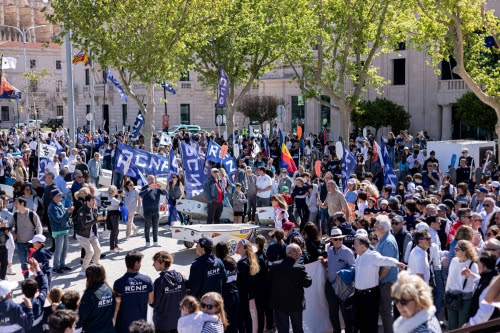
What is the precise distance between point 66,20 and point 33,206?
37.1ft

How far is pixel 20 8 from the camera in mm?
107812

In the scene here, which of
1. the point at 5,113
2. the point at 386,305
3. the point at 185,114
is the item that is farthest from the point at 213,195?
the point at 5,113

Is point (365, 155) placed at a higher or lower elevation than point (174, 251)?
higher

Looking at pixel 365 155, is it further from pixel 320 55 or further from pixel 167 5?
pixel 167 5

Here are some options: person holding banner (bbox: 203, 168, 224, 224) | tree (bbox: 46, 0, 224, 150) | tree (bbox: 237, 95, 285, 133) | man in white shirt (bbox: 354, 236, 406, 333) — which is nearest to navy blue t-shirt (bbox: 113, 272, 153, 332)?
man in white shirt (bbox: 354, 236, 406, 333)

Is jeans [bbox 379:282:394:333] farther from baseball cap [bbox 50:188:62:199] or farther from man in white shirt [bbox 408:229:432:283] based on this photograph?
baseball cap [bbox 50:188:62:199]

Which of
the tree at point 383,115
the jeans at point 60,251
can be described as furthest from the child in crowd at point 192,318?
the tree at point 383,115

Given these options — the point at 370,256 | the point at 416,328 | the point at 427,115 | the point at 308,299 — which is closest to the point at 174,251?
the point at 308,299

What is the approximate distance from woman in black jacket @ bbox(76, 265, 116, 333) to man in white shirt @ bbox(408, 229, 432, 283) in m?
3.60

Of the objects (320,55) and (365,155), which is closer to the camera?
(365,155)

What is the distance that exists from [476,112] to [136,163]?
2114 centimetres

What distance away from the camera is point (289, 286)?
8.41 metres

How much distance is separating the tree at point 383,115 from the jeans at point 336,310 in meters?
28.8

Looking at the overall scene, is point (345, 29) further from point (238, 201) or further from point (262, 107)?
point (262, 107)
